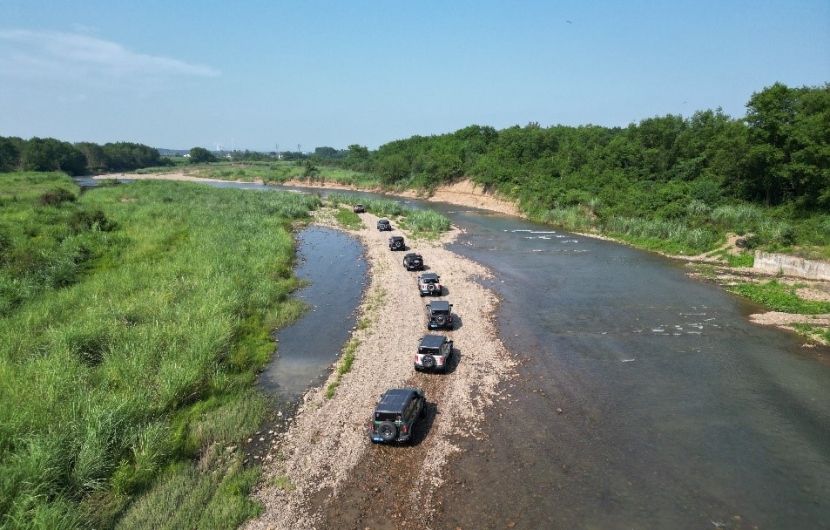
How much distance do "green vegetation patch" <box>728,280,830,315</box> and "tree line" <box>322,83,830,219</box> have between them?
59.5 ft

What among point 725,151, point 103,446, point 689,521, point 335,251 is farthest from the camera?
point 725,151

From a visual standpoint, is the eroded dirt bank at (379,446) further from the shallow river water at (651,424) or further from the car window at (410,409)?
the shallow river water at (651,424)

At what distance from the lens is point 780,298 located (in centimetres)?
3425

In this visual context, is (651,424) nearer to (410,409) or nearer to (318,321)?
(410,409)

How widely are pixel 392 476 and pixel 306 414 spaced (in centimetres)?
546

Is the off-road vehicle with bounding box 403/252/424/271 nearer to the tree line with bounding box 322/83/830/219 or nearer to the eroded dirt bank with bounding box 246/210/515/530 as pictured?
the eroded dirt bank with bounding box 246/210/515/530

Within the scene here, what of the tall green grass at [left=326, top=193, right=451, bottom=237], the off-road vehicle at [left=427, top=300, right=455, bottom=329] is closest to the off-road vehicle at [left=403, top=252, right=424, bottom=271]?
the off-road vehicle at [left=427, top=300, right=455, bottom=329]

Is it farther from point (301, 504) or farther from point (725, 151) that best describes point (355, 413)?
point (725, 151)

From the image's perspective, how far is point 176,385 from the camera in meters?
19.2

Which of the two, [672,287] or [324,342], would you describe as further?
[672,287]

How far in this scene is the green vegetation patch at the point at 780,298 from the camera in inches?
1254

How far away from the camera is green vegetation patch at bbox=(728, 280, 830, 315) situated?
31.9 metres

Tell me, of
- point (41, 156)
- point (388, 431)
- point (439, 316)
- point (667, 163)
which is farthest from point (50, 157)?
point (388, 431)

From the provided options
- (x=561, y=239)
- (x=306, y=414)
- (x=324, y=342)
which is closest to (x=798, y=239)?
(x=561, y=239)
